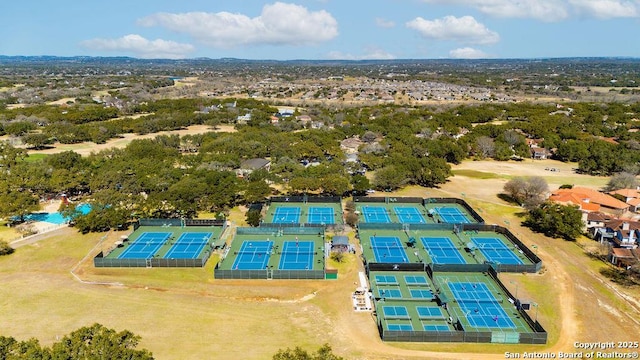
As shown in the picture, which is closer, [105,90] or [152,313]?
[152,313]

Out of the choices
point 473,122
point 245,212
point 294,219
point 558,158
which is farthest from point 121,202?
point 473,122

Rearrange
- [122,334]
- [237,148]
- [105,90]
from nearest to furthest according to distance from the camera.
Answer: [122,334], [237,148], [105,90]

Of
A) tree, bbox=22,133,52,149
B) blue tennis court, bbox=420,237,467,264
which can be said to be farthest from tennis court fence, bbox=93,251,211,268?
tree, bbox=22,133,52,149

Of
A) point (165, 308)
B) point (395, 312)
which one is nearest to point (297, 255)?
point (395, 312)

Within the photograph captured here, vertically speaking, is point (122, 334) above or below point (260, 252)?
above

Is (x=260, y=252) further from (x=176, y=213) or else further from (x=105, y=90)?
(x=105, y=90)

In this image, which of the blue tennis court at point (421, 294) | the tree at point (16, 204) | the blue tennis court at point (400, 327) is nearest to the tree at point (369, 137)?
the blue tennis court at point (421, 294)

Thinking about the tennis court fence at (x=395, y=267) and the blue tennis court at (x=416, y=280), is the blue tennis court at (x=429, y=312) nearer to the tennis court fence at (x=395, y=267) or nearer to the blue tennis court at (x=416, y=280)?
the blue tennis court at (x=416, y=280)
